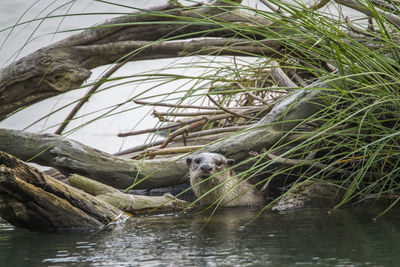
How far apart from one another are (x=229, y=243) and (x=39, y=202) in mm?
919

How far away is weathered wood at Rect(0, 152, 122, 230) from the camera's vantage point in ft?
7.00

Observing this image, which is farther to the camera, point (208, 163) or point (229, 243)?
point (208, 163)

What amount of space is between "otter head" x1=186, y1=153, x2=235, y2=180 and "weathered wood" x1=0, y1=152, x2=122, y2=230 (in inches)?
31.3

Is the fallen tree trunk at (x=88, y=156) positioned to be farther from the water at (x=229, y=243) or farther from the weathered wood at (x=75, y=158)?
the water at (x=229, y=243)

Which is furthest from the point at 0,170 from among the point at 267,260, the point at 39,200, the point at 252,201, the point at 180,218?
the point at 252,201

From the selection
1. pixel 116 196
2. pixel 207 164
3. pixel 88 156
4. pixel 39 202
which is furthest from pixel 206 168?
pixel 39 202

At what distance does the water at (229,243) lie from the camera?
1539mm

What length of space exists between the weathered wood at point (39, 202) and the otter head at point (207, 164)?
795mm

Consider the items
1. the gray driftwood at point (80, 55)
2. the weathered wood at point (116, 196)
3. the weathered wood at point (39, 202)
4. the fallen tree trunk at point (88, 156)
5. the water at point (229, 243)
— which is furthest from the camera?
the gray driftwood at point (80, 55)

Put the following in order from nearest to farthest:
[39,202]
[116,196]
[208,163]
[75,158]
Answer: [39,202] < [116,196] < [208,163] < [75,158]

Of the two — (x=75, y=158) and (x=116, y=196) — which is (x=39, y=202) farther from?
(x=75, y=158)

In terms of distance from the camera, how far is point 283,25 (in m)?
1.93

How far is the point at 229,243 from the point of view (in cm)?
182

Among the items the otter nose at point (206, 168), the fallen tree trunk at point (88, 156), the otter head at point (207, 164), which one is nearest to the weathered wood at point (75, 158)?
the fallen tree trunk at point (88, 156)
